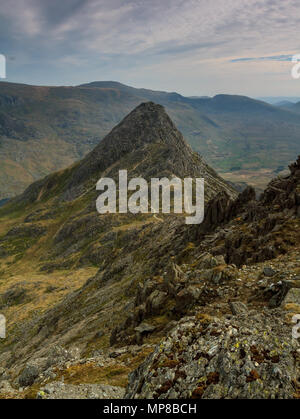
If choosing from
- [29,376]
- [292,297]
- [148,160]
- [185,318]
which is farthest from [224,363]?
[148,160]

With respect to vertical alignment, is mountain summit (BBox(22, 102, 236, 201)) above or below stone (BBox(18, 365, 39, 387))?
above

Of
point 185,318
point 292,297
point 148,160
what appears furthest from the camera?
point 148,160

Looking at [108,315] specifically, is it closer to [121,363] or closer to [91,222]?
[121,363]

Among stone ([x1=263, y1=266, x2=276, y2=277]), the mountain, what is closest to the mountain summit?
the mountain

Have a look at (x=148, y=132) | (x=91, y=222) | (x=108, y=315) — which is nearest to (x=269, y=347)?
(x=108, y=315)

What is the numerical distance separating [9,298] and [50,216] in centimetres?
8008

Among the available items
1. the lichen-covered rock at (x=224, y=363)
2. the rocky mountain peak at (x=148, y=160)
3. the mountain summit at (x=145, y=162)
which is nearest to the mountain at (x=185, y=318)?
the lichen-covered rock at (x=224, y=363)

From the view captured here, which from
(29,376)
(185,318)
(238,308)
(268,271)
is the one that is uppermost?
(268,271)

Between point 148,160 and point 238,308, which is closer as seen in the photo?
point 238,308

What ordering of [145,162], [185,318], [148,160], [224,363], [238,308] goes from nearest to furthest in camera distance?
[224,363] < [238,308] < [185,318] < [145,162] < [148,160]

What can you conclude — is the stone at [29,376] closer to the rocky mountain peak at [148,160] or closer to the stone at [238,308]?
the stone at [238,308]

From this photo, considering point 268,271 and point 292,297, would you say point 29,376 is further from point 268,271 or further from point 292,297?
point 292,297

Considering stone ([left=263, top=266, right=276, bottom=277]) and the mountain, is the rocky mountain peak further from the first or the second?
stone ([left=263, top=266, right=276, bottom=277])
